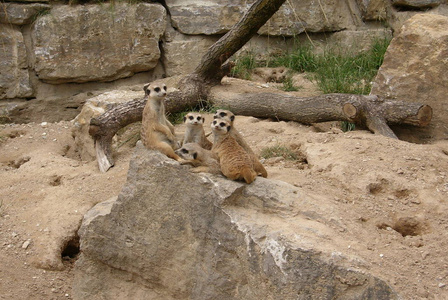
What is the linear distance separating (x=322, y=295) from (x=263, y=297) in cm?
38

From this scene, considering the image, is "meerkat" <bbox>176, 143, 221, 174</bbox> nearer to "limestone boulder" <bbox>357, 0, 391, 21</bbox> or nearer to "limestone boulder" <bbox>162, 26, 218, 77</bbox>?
"limestone boulder" <bbox>162, 26, 218, 77</bbox>

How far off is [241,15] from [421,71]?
2478 mm

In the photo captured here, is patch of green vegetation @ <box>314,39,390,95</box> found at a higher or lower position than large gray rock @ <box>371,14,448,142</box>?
lower

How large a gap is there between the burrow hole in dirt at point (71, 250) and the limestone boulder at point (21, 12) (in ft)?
9.55

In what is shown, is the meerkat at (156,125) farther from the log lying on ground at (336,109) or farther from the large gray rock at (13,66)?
the large gray rock at (13,66)

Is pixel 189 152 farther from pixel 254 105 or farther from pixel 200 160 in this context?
pixel 254 105

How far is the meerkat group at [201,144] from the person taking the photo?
3697 mm

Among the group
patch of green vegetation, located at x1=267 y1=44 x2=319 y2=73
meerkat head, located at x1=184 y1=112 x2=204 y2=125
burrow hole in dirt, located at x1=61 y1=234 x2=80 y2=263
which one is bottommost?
burrow hole in dirt, located at x1=61 y1=234 x2=80 y2=263


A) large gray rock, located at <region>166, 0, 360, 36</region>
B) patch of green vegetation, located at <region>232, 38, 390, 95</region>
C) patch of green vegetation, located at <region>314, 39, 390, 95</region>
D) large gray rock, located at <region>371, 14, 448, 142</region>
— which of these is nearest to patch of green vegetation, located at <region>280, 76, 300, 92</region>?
patch of green vegetation, located at <region>232, 38, 390, 95</region>

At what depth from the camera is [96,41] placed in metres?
6.58

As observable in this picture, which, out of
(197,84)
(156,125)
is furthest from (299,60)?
(156,125)

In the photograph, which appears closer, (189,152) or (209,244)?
(209,244)

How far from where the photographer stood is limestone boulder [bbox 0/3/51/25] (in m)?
6.28

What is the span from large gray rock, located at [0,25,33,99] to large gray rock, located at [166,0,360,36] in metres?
1.77
